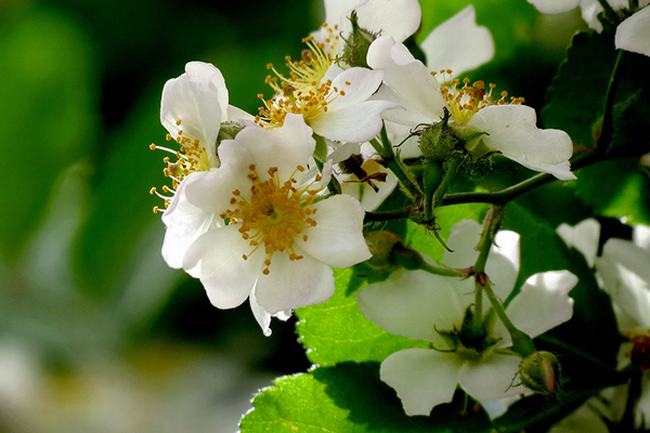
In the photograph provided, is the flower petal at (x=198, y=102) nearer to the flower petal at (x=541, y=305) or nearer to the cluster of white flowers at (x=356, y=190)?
the cluster of white flowers at (x=356, y=190)

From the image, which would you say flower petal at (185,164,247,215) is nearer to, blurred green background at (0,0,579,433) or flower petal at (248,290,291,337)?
flower petal at (248,290,291,337)

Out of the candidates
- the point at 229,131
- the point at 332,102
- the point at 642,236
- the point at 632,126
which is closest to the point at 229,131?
the point at 229,131

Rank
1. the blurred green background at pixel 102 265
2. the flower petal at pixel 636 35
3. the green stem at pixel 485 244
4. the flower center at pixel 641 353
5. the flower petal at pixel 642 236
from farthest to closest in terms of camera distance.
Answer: the blurred green background at pixel 102 265
the flower petal at pixel 642 236
the flower center at pixel 641 353
the green stem at pixel 485 244
the flower petal at pixel 636 35

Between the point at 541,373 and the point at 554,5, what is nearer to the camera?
the point at 541,373

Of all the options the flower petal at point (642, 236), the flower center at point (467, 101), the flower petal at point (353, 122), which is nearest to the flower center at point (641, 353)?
the flower petal at point (642, 236)

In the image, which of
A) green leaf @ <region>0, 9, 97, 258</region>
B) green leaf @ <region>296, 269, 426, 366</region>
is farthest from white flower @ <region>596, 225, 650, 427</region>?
green leaf @ <region>0, 9, 97, 258</region>

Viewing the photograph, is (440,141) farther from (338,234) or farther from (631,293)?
(631,293)

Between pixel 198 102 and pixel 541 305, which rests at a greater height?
pixel 198 102
